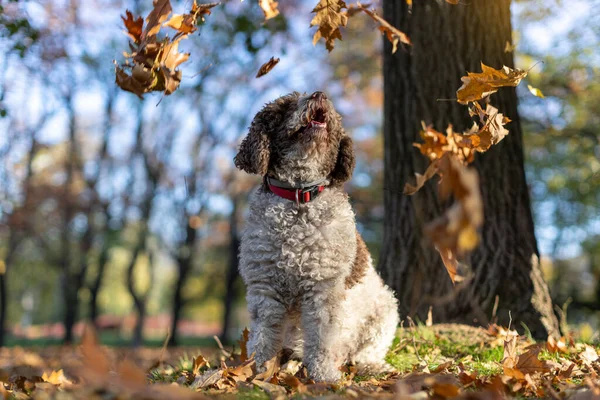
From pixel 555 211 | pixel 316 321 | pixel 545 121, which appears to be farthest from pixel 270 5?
pixel 555 211

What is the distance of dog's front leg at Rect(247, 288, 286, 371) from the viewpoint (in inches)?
147

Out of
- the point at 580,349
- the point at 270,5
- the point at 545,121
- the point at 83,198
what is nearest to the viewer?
the point at 270,5

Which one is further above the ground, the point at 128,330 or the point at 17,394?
the point at 17,394

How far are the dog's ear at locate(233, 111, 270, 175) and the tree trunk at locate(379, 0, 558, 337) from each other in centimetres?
245

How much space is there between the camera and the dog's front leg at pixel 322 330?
3.64 meters

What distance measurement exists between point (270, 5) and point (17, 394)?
2.64 m

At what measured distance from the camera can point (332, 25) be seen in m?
3.63

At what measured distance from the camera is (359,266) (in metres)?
4.04

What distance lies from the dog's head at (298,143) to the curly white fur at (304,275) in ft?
0.61

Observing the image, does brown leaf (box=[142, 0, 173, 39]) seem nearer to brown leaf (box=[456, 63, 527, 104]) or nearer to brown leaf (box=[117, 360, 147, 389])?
brown leaf (box=[456, 63, 527, 104])

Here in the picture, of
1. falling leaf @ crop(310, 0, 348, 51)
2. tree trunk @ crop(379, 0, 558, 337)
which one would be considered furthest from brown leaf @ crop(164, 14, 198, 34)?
tree trunk @ crop(379, 0, 558, 337)

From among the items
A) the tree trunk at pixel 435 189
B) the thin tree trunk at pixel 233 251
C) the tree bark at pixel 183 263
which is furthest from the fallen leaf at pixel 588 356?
the thin tree trunk at pixel 233 251

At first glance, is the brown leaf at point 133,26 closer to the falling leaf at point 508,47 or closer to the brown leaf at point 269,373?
the brown leaf at point 269,373

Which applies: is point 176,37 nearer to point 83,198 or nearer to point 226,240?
point 83,198
